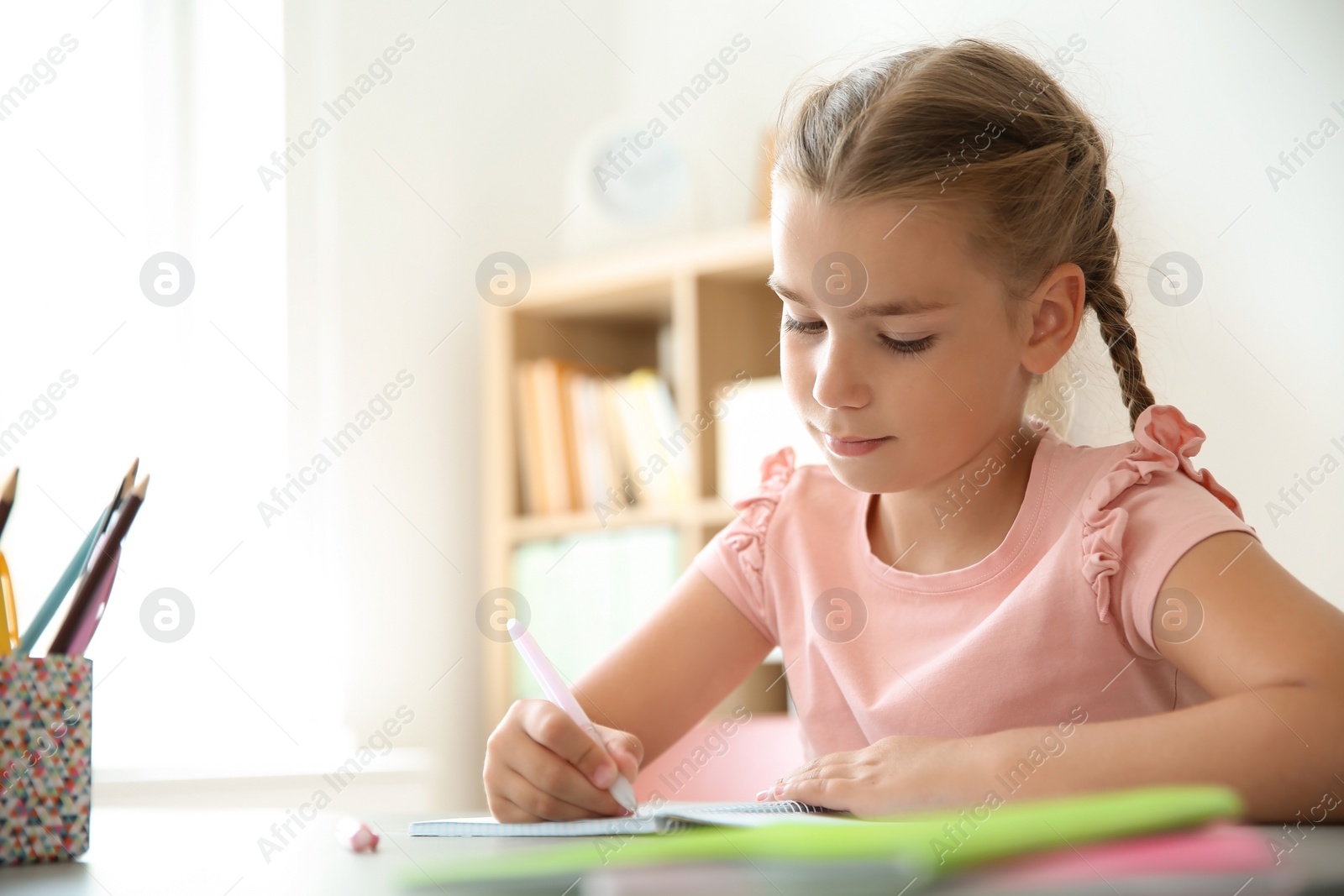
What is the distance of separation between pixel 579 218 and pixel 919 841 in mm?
2268

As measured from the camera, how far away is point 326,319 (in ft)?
7.57

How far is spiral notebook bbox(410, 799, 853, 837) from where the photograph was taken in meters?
0.57

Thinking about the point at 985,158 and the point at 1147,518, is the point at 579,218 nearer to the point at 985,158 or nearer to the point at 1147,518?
the point at 985,158

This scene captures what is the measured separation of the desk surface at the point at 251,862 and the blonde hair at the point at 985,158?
18.5 inches

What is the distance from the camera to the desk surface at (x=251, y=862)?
0.51 meters

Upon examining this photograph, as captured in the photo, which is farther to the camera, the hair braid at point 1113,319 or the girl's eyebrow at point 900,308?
the hair braid at point 1113,319

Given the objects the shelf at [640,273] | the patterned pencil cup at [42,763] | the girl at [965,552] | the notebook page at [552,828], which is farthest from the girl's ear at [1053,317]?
the shelf at [640,273]

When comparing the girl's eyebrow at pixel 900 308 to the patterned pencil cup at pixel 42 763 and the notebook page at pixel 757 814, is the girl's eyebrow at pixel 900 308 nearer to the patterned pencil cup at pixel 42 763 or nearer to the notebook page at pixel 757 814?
the notebook page at pixel 757 814

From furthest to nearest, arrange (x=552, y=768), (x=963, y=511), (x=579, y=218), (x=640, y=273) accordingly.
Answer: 1. (x=579, y=218)
2. (x=640, y=273)
3. (x=963, y=511)
4. (x=552, y=768)

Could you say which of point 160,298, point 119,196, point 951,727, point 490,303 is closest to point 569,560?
point 490,303

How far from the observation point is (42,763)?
66 centimetres

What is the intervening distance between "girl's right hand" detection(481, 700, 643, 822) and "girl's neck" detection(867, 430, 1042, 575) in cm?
33

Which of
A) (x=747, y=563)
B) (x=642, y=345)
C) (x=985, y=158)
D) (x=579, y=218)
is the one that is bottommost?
(x=747, y=563)

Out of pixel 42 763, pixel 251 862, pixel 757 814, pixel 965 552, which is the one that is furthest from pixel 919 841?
pixel 965 552
